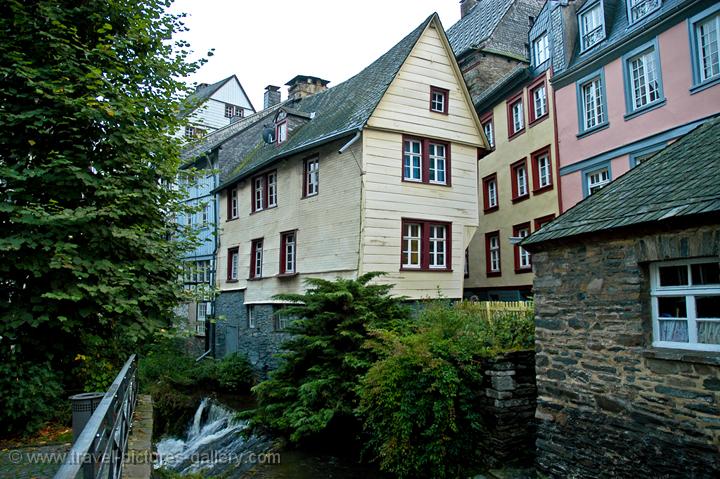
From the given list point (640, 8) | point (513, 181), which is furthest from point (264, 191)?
point (640, 8)

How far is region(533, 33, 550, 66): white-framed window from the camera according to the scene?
19656mm

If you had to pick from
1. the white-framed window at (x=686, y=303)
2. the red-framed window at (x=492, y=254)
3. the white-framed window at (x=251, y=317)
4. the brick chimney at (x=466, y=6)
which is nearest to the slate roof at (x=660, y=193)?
the white-framed window at (x=686, y=303)

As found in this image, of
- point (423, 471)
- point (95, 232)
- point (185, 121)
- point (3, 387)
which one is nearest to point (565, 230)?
point (423, 471)

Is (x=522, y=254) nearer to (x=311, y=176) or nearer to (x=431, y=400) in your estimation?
(x=311, y=176)

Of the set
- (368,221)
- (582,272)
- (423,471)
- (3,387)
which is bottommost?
(423,471)

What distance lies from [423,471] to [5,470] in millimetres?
6404

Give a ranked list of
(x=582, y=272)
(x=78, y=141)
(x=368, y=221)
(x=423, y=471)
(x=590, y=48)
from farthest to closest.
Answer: (x=590, y=48), (x=368, y=221), (x=423, y=471), (x=582, y=272), (x=78, y=141)

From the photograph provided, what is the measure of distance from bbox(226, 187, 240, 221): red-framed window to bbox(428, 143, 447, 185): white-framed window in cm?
1015

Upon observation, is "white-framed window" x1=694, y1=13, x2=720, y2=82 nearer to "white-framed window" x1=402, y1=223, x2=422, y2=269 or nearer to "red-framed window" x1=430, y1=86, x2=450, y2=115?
"red-framed window" x1=430, y1=86, x2=450, y2=115

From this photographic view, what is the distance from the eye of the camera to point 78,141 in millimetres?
7812

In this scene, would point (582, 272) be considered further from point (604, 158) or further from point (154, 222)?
point (604, 158)

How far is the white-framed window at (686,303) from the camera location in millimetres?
6750

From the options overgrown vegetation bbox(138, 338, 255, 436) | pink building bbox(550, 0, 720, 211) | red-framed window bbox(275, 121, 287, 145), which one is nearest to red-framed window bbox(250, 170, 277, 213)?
red-framed window bbox(275, 121, 287, 145)

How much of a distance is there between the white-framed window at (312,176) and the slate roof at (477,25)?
10.3 m
